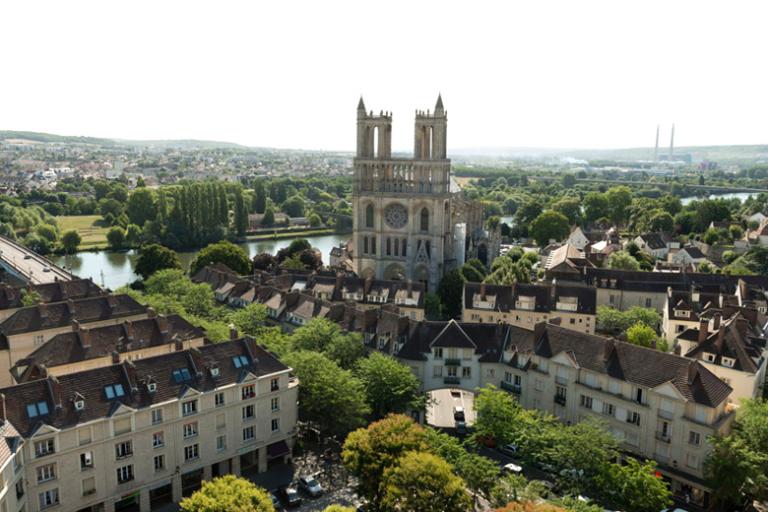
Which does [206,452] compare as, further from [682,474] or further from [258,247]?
[258,247]

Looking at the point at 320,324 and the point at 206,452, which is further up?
the point at 320,324

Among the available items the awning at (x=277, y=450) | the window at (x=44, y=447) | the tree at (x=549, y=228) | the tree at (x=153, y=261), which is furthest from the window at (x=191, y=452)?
the tree at (x=549, y=228)

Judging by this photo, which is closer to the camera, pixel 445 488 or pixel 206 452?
pixel 445 488

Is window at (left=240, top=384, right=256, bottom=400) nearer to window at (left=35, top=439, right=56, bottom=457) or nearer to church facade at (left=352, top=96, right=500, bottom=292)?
window at (left=35, top=439, right=56, bottom=457)

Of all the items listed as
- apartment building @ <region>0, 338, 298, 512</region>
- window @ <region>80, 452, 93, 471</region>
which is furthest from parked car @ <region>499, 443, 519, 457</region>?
window @ <region>80, 452, 93, 471</region>

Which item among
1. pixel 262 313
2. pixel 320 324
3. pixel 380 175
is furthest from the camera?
pixel 380 175

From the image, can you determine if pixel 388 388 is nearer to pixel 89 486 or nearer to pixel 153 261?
pixel 89 486

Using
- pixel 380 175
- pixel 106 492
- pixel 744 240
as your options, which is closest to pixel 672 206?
pixel 744 240
